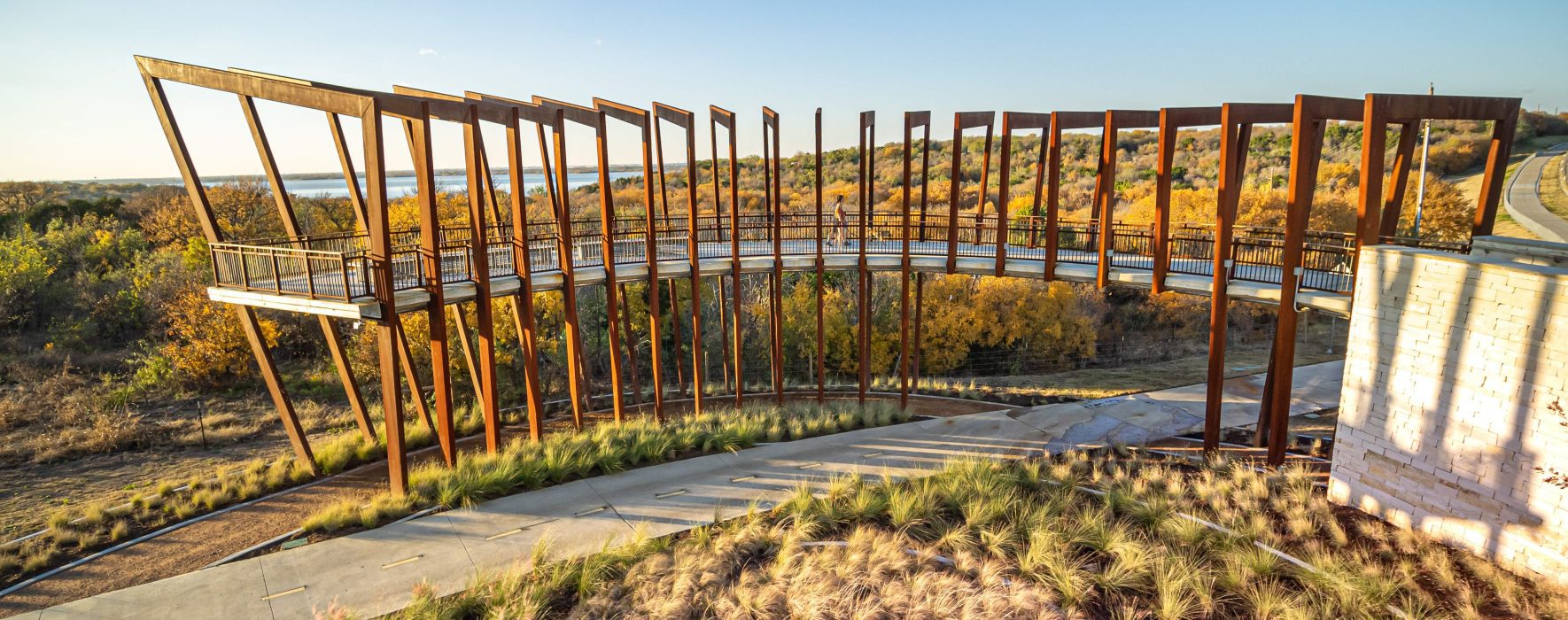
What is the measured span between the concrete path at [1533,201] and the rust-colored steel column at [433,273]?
29.6 metres

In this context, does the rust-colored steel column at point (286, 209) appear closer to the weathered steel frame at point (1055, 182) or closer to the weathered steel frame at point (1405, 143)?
the weathered steel frame at point (1055, 182)

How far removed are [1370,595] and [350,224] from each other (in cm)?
4524

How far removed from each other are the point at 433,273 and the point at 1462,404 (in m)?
15.6

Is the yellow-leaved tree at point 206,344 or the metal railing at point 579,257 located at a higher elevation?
the metal railing at point 579,257

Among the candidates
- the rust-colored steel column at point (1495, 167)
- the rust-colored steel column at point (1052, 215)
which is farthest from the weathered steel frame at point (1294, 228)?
the rust-colored steel column at point (1052, 215)

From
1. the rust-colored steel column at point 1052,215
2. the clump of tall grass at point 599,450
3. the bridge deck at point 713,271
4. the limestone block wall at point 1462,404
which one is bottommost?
the clump of tall grass at point 599,450

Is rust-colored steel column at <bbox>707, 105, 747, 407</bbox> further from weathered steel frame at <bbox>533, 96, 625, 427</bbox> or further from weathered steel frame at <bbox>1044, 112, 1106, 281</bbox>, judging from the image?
weathered steel frame at <bbox>1044, 112, 1106, 281</bbox>

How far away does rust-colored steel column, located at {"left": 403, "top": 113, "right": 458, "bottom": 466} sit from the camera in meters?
11.5

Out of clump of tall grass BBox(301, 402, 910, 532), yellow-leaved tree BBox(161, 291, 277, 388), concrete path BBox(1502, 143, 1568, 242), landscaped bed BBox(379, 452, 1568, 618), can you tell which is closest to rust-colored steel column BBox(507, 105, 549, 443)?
clump of tall grass BBox(301, 402, 910, 532)

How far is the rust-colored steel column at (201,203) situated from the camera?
11.6 m

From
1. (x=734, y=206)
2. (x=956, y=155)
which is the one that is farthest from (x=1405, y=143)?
(x=734, y=206)

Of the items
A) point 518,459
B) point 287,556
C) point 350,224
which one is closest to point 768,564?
point 518,459

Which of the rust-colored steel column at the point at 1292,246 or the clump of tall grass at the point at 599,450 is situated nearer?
the clump of tall grass at the point at 599,450

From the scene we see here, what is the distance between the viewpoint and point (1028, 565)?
9336 mm
